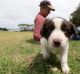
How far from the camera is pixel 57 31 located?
221 inches

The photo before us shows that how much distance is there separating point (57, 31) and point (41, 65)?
1.17 meters

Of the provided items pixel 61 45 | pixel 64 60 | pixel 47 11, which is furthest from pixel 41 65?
pixel 47 11

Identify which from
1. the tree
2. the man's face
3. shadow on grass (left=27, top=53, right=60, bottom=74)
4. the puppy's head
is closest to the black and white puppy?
the puppy's head

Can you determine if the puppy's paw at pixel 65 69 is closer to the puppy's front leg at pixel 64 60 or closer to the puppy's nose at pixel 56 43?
the puppy's front leg at pixel 64 60

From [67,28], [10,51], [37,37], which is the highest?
[67,28]

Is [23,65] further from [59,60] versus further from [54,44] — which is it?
[54,44]

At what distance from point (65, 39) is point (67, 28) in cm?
26

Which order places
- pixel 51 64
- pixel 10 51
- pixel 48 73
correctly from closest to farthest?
pixel 48 73, pixel 51 64, pixel 10 51

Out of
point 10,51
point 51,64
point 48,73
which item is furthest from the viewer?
point 10,51

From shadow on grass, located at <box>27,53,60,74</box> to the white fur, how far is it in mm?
155

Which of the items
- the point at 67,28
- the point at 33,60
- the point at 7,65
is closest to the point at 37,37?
the point at 33,60

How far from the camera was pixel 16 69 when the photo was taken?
643cm

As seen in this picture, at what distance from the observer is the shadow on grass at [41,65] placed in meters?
6.39

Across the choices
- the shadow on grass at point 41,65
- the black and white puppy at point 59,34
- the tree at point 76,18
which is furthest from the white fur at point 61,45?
the tree at point 76,18
